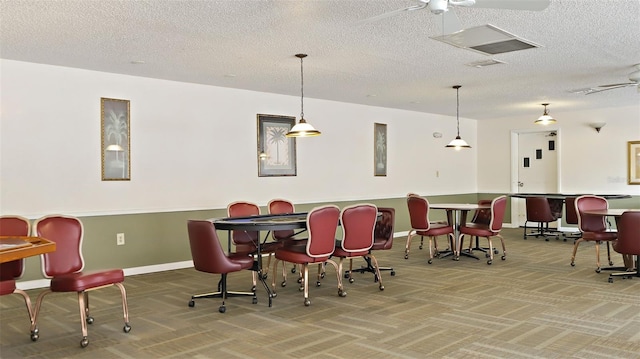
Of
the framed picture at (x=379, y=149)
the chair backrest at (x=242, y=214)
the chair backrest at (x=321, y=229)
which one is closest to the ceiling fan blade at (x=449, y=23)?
the chair backrest at (x=321, y=229)

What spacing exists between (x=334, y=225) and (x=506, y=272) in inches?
105

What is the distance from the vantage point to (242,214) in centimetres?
645

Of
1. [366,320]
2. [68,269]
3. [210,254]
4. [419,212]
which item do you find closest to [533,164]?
[419,212]

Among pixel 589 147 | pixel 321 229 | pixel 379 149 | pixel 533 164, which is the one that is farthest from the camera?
pixel 533 164

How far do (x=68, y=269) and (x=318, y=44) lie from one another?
3096 mm

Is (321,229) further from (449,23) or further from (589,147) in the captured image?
(589,147)

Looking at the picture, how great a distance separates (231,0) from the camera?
158 inches

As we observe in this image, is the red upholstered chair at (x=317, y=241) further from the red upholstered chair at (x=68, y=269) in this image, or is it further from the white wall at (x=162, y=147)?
the white wall at (x=162, y=147)

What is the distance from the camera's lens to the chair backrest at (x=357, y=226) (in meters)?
5.30

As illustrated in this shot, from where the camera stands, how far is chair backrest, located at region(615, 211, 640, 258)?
220 inches

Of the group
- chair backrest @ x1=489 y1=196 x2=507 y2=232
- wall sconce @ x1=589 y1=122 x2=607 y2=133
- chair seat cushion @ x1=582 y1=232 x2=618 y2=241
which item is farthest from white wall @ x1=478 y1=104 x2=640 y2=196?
chair seat cushion @ x1=582 y1=232 x2=618 y2=241

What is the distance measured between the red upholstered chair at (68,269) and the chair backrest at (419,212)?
421 cm

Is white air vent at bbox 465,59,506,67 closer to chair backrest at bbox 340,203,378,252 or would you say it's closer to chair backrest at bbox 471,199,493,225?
chair backrest at bbox 471,199,493,225

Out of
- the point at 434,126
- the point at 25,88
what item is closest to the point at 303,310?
the point at 25,88
